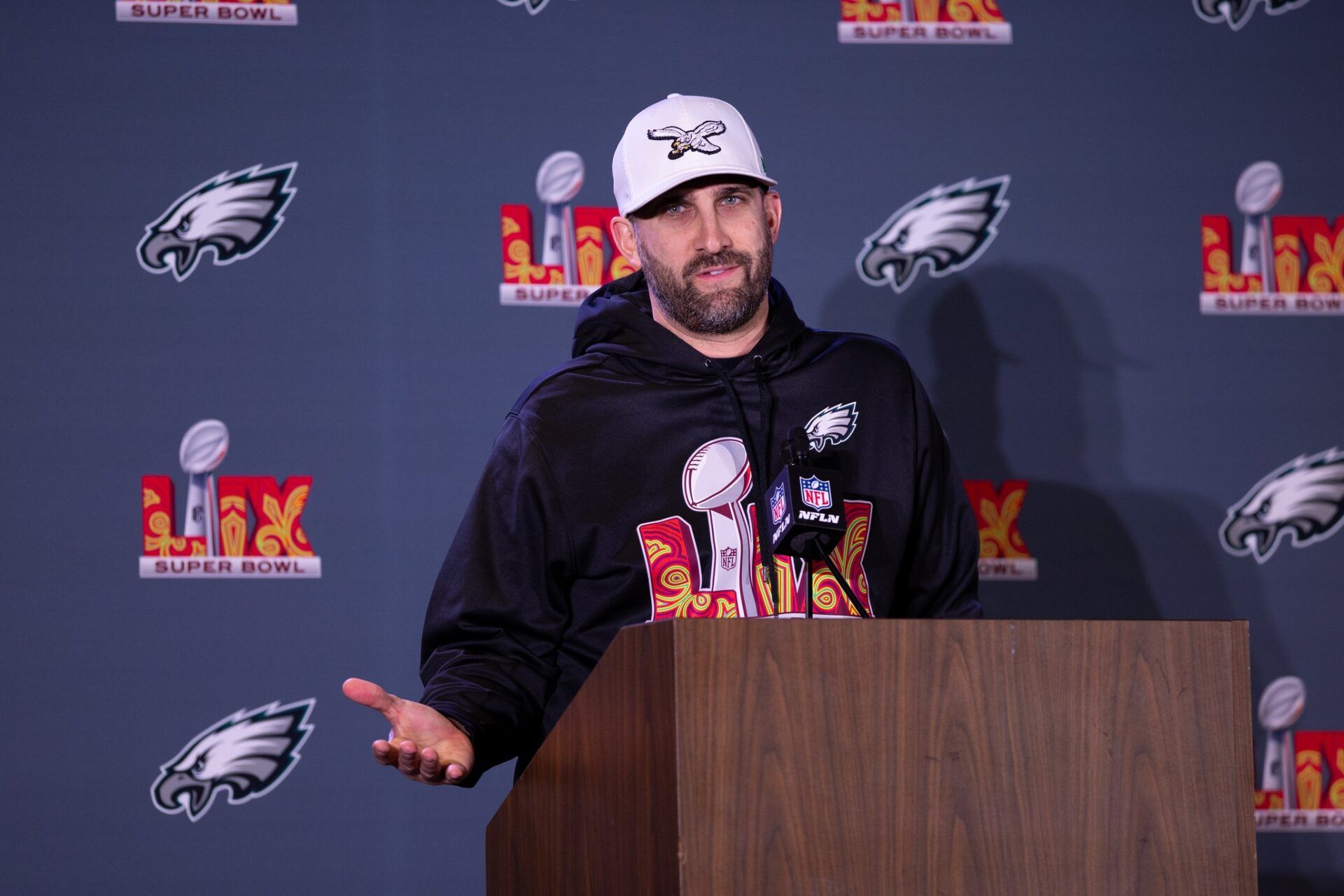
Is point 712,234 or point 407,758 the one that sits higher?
point 712,234

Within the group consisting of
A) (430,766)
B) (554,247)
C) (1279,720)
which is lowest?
(1279,720)

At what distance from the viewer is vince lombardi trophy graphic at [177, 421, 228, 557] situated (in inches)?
99.2

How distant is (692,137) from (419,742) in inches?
36.6

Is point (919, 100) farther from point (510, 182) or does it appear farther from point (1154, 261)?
point (510, 182)

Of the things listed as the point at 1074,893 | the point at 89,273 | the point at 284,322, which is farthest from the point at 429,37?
the point at 1074,893

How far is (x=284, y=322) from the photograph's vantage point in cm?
259

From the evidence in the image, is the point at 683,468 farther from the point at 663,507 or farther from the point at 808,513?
the point at 808,513

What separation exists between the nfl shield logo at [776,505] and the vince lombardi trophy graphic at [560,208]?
1.51m

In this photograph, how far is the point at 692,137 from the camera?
187 cm

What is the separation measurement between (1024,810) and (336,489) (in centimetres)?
186

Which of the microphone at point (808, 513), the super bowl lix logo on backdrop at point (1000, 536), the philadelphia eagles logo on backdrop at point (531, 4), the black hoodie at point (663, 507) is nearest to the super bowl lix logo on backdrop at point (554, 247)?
the philadelphia eagles logo on backdrop at point (531, 4)

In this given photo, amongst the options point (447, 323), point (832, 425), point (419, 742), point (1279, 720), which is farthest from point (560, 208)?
point (1279, 720)

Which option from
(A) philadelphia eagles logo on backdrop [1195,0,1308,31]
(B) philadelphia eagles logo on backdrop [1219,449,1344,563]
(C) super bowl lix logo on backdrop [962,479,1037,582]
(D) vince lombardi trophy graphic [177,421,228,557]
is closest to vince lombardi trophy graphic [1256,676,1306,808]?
(B) philadelphia eagles logo on backdrop [1219,449,1344,563]

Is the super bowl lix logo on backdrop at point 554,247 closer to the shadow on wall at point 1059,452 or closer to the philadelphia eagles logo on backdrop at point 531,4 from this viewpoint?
the philadelphia eagles logo on backdrop at point 531,4
